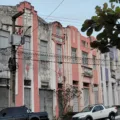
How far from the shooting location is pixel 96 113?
2923 centimetres

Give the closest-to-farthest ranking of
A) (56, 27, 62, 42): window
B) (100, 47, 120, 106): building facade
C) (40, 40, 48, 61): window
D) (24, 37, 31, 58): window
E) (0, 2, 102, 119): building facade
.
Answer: (0, 2, 102, 119): building facade, (24, 37, 31, 58): window, (40, 40, 48, 61): window, (56, 27, 62, 42): window, (100, 47, 120, 106): building facade

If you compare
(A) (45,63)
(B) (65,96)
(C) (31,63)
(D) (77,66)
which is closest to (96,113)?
(B) (65,96)

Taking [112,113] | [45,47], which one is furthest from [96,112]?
[45,47]

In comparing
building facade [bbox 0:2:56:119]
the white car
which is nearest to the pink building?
building facade [bbox 0:2:56:119]

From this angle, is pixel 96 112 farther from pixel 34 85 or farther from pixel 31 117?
pixel 31 117

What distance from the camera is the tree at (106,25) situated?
172 inches

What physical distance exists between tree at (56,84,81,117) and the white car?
292 centimetres

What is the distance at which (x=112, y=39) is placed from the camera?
176 inches

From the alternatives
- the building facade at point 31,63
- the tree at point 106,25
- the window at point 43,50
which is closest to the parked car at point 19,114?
the building facade at point 31,63

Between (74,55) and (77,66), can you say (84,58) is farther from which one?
(77,66)

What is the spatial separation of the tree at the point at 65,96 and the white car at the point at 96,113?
2.92 m

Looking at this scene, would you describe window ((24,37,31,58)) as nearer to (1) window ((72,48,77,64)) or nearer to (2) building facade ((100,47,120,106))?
(1) window ((72,48,77,64))

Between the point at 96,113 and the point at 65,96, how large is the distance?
4132 millimetres

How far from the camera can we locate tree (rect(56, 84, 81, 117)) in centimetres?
3231
